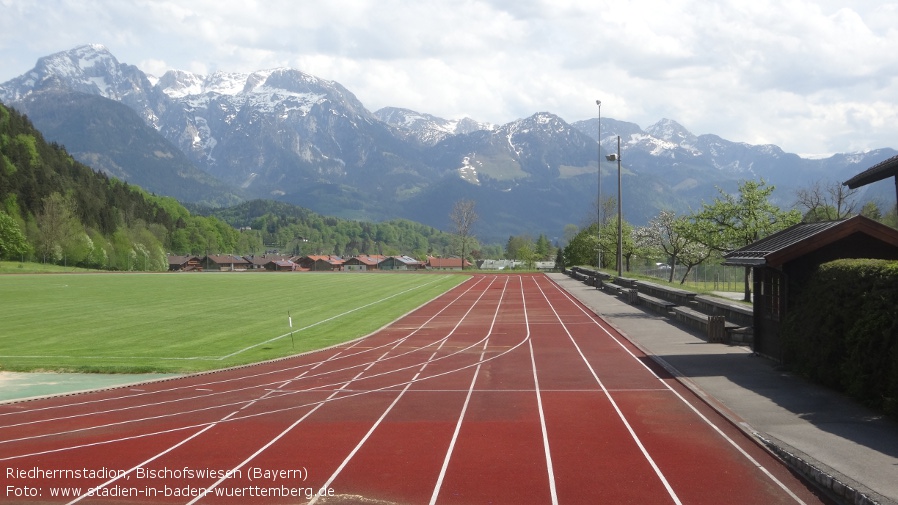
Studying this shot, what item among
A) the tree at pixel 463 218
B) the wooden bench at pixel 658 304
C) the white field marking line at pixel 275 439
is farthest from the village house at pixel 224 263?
the white field marking line at pixel 275 439

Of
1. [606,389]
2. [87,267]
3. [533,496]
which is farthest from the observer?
[87,267]

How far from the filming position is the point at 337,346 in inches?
1059

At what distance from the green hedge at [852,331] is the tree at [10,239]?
113893 mm

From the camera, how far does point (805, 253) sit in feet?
62.2

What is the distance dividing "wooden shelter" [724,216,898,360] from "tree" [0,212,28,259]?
112 m

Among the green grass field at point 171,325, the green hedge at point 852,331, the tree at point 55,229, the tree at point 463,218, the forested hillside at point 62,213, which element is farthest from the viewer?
the tree at point 463,218

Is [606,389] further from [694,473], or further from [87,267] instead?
[87,267]

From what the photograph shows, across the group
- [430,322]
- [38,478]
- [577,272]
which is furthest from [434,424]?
[577,272]

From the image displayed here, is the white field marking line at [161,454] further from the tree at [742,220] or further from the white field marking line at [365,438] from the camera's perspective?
the tree at [742,220]

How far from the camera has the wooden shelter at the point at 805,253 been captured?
1856 cm

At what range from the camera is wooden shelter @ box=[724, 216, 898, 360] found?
18.6 metres

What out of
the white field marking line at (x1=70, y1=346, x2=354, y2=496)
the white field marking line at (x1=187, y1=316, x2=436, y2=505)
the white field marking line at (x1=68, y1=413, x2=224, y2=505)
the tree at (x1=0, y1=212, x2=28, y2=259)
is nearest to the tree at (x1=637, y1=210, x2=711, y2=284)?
the white field marking line at (x1=187, y1=316, x2=436, y2=505)

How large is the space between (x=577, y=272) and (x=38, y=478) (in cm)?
7525

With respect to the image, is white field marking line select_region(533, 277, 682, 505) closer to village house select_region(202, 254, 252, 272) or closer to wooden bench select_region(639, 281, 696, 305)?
wooden bench select_region(639, 281, 696, 305)
